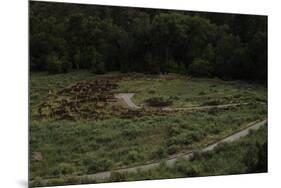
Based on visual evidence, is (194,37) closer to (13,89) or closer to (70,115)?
(70,115)

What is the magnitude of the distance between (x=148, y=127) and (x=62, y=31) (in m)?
Answer: 1.69

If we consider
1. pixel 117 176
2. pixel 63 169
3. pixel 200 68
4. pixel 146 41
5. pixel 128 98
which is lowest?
pixel 117 176

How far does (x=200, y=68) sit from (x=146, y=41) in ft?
2.86

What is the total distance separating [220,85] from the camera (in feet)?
21.8

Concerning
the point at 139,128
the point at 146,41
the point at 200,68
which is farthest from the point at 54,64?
the point at 200,68

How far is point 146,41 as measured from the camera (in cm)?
638

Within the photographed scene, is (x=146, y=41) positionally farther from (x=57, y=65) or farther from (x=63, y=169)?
(x=63, y=169)

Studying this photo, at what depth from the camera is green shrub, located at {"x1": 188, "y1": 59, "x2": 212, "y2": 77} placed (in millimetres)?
6555

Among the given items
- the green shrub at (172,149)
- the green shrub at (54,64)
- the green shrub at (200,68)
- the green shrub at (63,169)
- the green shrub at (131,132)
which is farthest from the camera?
the green shrub at (200,68)

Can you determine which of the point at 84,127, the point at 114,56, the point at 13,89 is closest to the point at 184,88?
the point at 114,56

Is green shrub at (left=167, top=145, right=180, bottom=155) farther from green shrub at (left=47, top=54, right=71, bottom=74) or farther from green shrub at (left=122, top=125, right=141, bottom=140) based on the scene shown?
green shrub at (left=47, top=54, right=71, bottom=74)

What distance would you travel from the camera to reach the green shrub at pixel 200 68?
21.5 feet

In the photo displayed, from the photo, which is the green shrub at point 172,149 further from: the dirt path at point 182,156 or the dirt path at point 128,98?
the dirt path at point 128,98

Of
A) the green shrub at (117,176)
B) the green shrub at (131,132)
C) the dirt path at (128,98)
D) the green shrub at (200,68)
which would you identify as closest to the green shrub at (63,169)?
the green shrub at (117,176)
